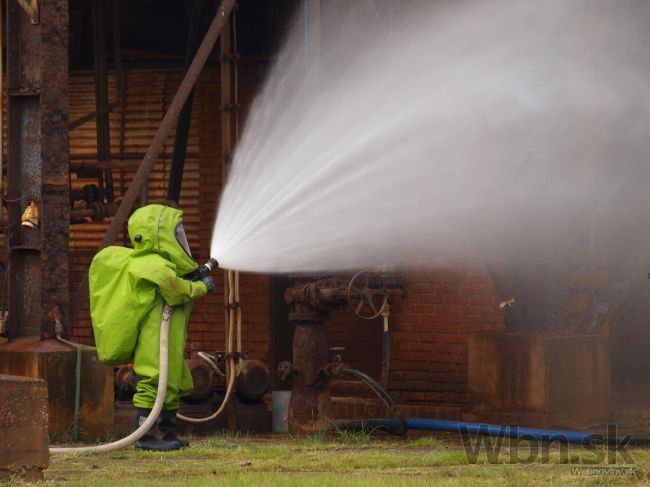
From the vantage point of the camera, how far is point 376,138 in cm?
1059

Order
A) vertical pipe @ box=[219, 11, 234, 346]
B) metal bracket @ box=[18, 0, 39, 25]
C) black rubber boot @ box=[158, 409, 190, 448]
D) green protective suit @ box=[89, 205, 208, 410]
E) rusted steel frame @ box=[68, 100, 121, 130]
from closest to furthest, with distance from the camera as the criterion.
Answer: green protective suit @ box=[89, 205, 208, 410] → black rubber boot @ box=[158, 409, 190, 448] → metal bracket @ box=[18, 0, 39, 25] → vertical pipe @ box=[219, 11, 234, 346] → rusted steel frame @ box=[68, 100, 121, 130]

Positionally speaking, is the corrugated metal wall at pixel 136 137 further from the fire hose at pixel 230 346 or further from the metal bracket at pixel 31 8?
the metal bracket at pixel 31 8

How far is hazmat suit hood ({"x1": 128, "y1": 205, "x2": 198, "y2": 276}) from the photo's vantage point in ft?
26.4

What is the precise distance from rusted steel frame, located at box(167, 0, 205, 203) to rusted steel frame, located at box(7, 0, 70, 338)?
260 cm

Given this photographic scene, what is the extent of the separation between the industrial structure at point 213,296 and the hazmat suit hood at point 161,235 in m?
1.06

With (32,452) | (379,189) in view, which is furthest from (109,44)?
(32,452)

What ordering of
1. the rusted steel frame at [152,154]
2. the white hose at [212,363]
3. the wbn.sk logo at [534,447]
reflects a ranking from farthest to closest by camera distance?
the white hose at [212,363], the rusted steel frame at [152,154], the wbn.sk logo at [534,447]

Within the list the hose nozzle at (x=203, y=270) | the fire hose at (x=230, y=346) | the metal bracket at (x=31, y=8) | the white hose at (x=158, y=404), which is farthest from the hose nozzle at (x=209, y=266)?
the metal bracket at (x=31, y=8)

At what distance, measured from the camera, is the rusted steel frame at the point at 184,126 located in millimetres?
11742

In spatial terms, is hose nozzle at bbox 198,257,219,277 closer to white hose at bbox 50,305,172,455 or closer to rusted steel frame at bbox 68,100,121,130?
white hose at bbox 50,305,172,455

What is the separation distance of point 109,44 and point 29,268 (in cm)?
434

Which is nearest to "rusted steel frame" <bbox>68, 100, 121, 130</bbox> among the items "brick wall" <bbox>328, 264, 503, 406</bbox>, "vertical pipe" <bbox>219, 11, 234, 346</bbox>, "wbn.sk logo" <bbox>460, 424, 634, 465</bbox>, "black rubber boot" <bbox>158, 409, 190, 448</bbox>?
"vertical pipe" <bbox>219, 11, 234, 346</bbox>

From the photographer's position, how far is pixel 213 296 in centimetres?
1273

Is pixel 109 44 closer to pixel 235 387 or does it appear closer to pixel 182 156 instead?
pixel 182 156
